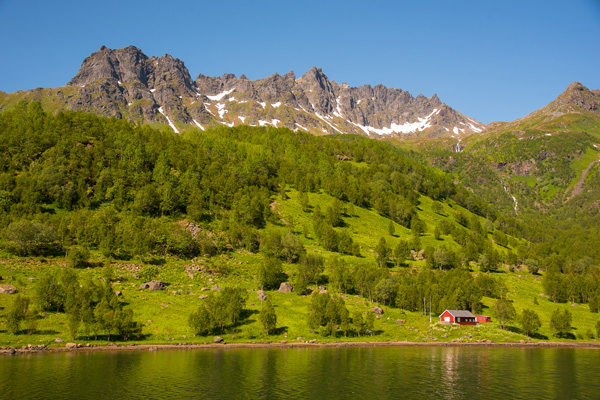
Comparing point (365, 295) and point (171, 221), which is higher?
point (171, 221)

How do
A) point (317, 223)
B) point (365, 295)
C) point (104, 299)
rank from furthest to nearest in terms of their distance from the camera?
point (317, 223) < point (365, 295) < point (104, 299)

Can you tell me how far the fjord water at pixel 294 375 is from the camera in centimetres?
4694

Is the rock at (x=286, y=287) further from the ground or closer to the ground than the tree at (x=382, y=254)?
closer to the ground

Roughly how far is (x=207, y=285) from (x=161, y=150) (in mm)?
90252

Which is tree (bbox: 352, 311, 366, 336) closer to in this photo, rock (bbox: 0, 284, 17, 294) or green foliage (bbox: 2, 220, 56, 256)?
rock (bbox: 0, 284, 17, 294)

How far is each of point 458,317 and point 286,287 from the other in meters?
46.8

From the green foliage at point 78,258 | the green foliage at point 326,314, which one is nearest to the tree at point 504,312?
the green foliage at point 326,314

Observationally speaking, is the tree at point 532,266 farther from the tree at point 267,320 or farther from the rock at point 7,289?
the rock at point 7,289

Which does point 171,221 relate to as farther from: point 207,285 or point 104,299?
point 104,299

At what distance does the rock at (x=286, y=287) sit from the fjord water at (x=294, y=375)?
107 ft

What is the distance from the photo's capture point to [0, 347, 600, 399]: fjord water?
154 feet

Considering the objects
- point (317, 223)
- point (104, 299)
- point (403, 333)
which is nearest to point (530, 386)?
point (403, 333)

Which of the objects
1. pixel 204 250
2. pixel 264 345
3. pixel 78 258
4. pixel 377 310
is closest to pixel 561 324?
pixel 377 310

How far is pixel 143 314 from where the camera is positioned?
85.5m
